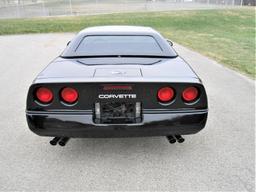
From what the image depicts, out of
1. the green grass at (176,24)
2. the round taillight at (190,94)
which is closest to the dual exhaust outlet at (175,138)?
the round taillight at (190,94)

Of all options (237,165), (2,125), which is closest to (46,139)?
(2,125)

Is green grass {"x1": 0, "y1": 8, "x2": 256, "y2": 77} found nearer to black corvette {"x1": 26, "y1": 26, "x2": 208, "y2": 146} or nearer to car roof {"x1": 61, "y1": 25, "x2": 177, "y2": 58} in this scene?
car roof {"x1": 61, "y1": 25, "x2": 177, "y2": 58}

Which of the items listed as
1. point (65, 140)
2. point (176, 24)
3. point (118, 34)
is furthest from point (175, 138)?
point (176, 24)

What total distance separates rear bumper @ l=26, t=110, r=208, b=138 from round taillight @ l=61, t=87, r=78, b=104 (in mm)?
127

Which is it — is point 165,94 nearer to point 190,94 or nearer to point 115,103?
point 190,94

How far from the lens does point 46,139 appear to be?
12.2ft

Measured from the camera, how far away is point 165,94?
9.45 ft

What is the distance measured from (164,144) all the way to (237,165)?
0.87 meters

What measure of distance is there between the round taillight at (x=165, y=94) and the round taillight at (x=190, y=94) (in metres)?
0.12

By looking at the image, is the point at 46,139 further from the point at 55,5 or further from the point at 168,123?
the point at 55,5

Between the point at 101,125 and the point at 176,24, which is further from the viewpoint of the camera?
the point at 176,24

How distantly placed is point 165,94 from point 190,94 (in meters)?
0.25

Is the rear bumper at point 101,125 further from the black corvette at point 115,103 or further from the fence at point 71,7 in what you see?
the fence at point 71,7

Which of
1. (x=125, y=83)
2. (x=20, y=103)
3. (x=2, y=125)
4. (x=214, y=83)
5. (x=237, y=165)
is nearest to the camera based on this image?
(x=125, y=83)
